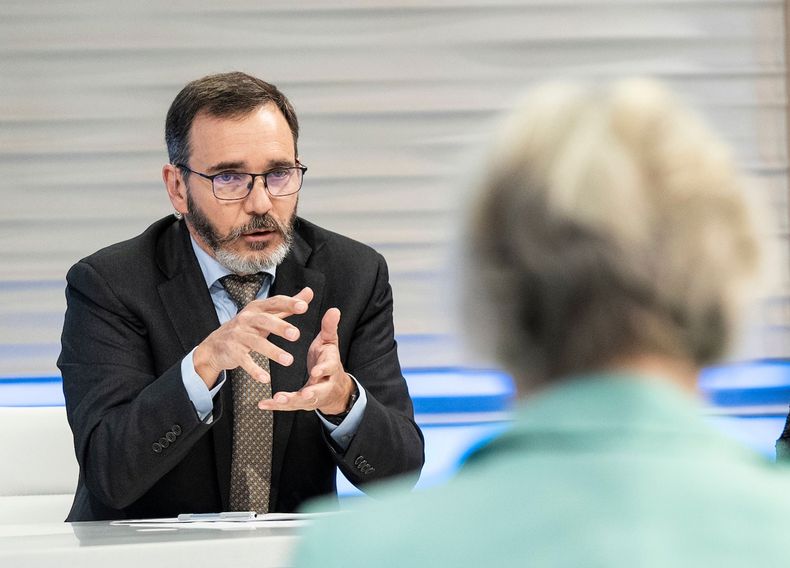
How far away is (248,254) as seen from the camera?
7.16 feet

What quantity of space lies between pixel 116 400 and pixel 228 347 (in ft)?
1.01

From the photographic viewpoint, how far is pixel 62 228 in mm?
3643

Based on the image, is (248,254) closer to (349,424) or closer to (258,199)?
(258,199)

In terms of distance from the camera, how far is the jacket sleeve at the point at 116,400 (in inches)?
76.7

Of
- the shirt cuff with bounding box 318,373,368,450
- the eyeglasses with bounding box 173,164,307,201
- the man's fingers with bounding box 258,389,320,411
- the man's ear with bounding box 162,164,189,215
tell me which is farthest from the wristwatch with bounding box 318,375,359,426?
the man's ear with bounding box 162,164,189,215

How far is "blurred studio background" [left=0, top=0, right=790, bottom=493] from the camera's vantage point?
11.9ft

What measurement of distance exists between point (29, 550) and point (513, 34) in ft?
8.90

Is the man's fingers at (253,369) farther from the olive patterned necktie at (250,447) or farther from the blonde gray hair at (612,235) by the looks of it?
the blonde gray hair at (612,235)

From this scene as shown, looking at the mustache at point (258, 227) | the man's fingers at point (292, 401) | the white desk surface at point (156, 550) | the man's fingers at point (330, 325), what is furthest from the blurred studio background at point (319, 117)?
the white desk surface at point (156, 550)

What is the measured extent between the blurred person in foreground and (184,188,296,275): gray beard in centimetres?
156

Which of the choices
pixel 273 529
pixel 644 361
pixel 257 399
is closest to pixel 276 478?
pixel 257 399

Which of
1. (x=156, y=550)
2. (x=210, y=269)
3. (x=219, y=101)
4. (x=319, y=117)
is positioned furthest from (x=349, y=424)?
(x=319, y=117)

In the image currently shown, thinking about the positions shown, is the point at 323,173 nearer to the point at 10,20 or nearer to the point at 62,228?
the point at 62,228

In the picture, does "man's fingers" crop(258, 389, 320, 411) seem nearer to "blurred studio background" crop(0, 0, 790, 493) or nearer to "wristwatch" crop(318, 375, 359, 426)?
"wristwatch" crop(318, 375, 359, 426)
